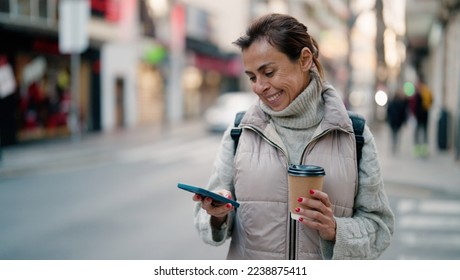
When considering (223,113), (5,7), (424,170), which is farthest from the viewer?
(223,113)

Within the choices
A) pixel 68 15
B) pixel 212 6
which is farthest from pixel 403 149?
pixel 212 6

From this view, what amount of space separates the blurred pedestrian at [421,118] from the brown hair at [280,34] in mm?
10842

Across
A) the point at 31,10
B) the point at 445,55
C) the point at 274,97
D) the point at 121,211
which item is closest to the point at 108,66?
the point at 31,10

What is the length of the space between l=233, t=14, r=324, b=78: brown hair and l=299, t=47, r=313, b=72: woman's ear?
0.01 meters

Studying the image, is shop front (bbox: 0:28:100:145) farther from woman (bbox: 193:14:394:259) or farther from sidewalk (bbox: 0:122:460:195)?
woman (bbox: 193:14:394:259)

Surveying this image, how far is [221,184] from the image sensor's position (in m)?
1.87

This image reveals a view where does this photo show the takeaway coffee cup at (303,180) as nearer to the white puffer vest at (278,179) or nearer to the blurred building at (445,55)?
the white puffer vest at (278,179)

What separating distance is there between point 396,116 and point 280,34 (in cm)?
1211

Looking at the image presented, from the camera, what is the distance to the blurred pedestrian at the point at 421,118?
11859 millimetres

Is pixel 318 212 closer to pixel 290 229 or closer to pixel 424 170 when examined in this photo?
pixel 290 229

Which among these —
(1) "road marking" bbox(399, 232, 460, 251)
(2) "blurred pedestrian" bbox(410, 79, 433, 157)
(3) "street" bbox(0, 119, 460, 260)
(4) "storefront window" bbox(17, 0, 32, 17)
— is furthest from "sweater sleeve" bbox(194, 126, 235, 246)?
(4) "storefront window" bbox(17, 0, 32, 17)

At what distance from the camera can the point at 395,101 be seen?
13484 mm

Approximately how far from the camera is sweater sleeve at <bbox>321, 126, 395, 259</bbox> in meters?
1.69
